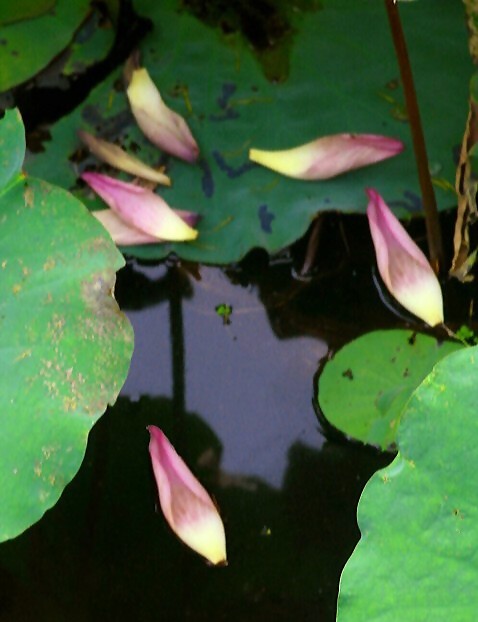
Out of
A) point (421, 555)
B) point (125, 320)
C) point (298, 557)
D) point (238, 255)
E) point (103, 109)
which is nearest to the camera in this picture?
point (421, 555)

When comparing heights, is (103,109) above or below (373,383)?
above

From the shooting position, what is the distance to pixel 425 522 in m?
0.78

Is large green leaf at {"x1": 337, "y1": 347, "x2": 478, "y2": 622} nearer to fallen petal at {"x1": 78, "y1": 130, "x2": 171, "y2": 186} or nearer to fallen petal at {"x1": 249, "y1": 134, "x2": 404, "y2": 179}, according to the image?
fallen petal at {"x1": 249, "y1": 134, "x2": 404, "y2": 179}

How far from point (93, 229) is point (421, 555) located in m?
0.54

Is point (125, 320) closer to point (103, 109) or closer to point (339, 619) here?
point (339, 619)

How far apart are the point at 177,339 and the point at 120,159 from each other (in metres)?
0.33

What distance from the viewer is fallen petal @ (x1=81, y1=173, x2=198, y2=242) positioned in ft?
4.21

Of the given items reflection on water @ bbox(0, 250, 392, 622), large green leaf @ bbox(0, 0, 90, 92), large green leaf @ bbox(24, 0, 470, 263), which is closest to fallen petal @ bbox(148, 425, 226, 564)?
reflection on water @ bbox(0, 250, 392, 622)

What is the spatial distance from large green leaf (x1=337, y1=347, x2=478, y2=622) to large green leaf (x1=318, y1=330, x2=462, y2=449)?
368 millimetres

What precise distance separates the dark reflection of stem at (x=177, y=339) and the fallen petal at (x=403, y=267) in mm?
345

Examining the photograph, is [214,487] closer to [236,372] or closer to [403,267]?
[236,372]

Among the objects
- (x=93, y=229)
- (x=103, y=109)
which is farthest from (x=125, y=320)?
(x=103, y=109)

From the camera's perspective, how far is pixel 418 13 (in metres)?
1.32

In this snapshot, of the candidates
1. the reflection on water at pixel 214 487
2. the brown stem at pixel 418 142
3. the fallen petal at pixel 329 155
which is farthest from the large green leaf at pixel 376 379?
the fallen petal at pixel 329 155
